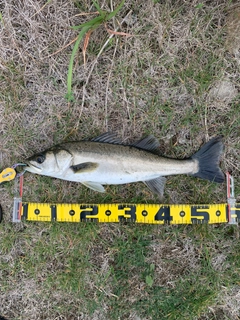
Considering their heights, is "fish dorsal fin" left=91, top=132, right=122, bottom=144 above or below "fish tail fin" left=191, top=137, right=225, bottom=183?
above

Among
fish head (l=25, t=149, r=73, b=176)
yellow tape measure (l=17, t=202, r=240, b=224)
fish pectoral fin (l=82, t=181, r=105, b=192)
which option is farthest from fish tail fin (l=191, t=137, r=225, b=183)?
fish head (l=25, t=149, r=73, b=176)

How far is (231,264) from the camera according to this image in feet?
12.4

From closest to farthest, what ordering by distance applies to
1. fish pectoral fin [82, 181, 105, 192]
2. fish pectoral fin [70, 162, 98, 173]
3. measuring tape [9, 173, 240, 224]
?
fish pectoral fin [70, 162, 98, 173]
fish pectoral fin [82, 181, 105, 192]
measuring tape [9, 173, 240, 224]

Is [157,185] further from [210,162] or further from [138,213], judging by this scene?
[210,162]

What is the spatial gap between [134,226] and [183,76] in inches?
78.6

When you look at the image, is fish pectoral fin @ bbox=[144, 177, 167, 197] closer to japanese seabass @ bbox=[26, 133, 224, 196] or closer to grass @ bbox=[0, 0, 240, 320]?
japanese seabass @ bbox=[26, 133, 224, 196]

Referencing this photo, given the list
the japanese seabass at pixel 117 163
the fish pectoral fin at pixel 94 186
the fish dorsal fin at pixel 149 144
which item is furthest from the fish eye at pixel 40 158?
the fish dorsal fin at pixel 149 144

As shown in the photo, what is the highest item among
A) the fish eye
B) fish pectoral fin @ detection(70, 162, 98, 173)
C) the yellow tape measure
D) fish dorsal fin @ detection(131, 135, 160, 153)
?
fish dorsal fin @ detection(131, 135, 160, 153)

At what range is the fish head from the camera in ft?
11.1

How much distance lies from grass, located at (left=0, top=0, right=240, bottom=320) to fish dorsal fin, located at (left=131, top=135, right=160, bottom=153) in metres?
0.20

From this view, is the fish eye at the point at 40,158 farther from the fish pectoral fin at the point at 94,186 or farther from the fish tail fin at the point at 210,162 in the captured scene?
the fish tail fin at the point at 210,162

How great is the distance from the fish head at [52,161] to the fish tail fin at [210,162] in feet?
4.95

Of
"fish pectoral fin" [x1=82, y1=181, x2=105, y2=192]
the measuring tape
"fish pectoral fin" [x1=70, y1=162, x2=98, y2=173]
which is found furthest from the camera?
the measuring tape

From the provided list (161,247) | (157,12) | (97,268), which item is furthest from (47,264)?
(157,12)
